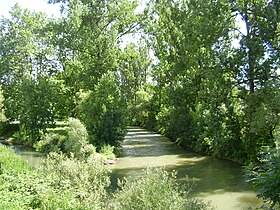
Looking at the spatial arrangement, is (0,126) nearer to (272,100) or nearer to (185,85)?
(185,85)

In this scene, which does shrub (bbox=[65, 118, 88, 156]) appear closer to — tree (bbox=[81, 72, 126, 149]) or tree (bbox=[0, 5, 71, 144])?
tree (bbox=[81, 72, 126, 149])

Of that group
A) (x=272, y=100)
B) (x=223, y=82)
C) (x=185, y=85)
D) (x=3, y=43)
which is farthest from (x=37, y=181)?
(x=3, y=43)

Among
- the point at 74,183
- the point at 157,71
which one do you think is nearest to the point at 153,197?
the point at 74,183

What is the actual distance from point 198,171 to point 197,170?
266 millimetres

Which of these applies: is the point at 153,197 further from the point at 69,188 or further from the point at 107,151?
the point at 107,151

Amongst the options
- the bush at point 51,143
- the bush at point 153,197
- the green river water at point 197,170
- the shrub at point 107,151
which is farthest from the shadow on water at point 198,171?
the bush at point 51,143

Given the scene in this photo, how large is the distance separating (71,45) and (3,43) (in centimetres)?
1303

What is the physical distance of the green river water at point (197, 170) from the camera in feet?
40.9

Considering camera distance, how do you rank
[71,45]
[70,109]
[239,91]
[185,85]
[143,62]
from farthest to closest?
1. [143,62]
2. [70,109]
3. [71,45]
4. [185,85]
5. [239,91]

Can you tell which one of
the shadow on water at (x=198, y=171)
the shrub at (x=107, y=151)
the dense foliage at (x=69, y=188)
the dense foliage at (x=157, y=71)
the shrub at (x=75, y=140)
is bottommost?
the shadow on water at (x=198, y=171)

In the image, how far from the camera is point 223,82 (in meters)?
19.5

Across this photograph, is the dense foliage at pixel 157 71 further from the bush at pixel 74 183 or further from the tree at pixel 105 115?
the bush at pixel 74 183

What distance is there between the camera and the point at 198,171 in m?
17.9

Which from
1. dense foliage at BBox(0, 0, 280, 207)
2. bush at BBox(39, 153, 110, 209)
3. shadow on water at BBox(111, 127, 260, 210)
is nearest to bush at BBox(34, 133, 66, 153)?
dense foliage at BBox(0, 0, 280, 207)
